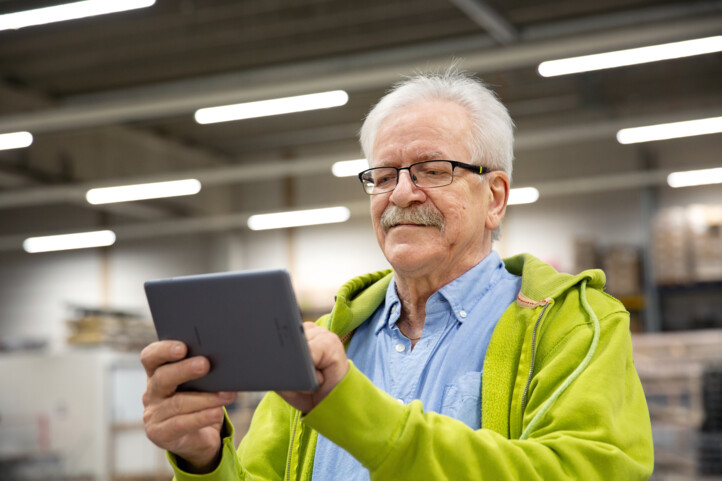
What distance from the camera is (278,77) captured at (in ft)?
33.9

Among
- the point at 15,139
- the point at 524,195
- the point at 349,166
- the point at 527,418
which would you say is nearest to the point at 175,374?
the point at 527,418

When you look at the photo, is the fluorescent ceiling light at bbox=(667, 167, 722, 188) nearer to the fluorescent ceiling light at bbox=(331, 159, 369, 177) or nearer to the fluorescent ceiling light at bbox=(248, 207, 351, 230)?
the fluorescent ceiling light at bbox=(331, 159, 369, 177)

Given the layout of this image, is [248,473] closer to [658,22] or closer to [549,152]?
[658,22]

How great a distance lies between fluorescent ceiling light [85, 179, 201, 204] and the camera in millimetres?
13234

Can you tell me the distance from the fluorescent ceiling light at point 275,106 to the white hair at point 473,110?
712 centimetres

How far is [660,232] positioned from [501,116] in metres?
10.9

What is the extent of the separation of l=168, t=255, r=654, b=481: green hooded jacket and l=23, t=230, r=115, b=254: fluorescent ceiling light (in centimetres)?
1500

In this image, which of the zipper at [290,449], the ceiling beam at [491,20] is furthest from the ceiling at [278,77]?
the zipper at [290,449]

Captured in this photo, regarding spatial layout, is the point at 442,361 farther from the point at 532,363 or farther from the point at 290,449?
the point at 290,449

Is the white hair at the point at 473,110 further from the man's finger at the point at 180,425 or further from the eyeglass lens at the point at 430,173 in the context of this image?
the man's finger at the point at 180,425

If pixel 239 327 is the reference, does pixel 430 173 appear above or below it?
above

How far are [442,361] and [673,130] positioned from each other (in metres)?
10.6

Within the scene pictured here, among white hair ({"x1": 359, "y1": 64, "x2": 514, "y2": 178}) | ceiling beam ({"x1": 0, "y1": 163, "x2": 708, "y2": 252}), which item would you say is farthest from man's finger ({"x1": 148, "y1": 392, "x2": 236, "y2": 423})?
ceiling beam ({"x1": 0, "y1": 163, "x2": 708, "y2": 252})

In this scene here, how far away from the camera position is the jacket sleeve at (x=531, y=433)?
4.31 ft
